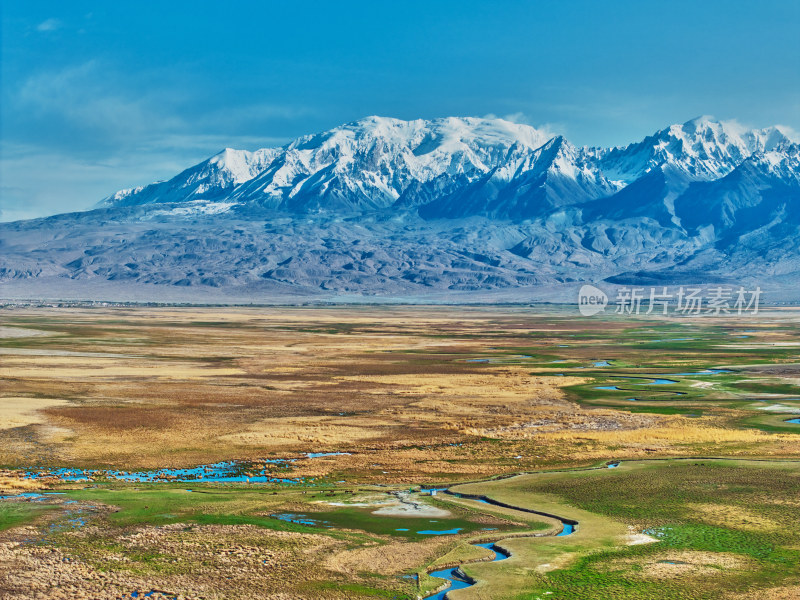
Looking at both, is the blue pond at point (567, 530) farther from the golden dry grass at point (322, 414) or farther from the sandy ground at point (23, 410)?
the sandy ground at point (23, 410)

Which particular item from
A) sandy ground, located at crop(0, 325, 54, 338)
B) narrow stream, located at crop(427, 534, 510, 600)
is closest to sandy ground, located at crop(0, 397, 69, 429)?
narrow stream, located at crop(427, 534, 510, 600)

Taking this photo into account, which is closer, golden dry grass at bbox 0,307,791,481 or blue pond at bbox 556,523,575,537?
blue pond at bbox 556,523,575,537

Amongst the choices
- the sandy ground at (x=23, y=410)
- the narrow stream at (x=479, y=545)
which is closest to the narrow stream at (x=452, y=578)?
the narrow stream at (x=479, y=545)

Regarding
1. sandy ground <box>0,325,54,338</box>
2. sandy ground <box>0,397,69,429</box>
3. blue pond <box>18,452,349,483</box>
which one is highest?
sandy ground <box>0,397,69,429</box>

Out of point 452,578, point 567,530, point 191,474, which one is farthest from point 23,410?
point 452,578

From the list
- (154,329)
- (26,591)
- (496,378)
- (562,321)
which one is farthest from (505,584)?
(562,321)

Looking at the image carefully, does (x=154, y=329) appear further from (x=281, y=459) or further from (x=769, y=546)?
(x=769, y=546)

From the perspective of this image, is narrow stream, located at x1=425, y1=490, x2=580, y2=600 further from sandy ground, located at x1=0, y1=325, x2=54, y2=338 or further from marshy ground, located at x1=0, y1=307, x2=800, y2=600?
sandy ground, located at x1=0, y1=325, x2=54, y2=338

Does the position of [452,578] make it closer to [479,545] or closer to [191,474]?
[479,545]
